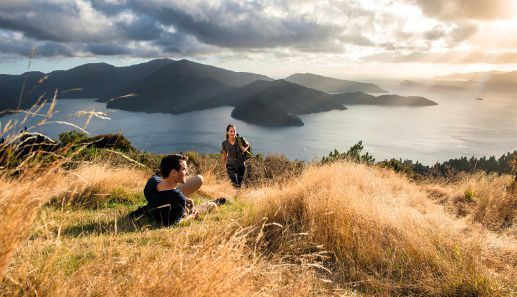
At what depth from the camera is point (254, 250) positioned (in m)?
3.40

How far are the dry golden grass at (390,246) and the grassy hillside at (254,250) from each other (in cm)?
1

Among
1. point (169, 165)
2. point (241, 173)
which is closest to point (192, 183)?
point (169, 165)

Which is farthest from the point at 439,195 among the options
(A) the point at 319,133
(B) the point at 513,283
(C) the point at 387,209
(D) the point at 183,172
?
(A) the point at 319,133

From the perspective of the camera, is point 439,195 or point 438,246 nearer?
point 438,246

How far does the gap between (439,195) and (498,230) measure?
442cm

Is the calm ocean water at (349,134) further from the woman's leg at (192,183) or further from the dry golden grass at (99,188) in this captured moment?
the woman's leg at (192,183)

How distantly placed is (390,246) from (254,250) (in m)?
2.21

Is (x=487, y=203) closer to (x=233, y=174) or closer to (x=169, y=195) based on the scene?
(x=233, y=174)

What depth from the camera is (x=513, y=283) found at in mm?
4043

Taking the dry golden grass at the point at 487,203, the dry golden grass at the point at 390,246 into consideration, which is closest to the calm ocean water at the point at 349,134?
the dry golden grass at the point at 487,203

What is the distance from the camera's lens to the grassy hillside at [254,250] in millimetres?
2477

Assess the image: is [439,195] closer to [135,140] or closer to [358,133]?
[135,140]

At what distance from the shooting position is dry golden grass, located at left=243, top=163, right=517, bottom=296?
395cm

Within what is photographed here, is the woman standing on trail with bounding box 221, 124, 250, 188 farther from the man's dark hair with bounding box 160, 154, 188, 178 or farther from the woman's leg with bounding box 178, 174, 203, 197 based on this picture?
the man's dark hair with bounding box 160, 154, 188, 178
